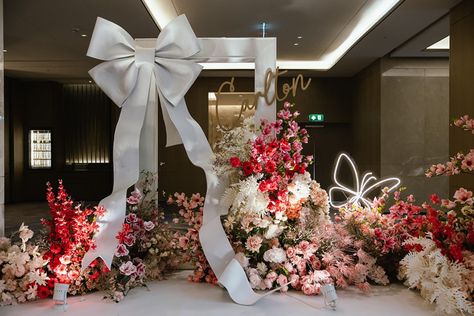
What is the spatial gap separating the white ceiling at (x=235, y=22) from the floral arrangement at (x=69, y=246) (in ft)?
12.8

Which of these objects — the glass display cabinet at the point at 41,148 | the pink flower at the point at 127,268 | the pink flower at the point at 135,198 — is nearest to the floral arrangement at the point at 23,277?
the pink flower at the point at 127,268

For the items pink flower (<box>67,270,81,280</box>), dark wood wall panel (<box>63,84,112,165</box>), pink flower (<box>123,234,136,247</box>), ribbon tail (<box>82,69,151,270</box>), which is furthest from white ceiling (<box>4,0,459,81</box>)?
pink flower (<box>67,270,81,280</box>)

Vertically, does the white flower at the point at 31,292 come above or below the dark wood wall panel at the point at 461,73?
below

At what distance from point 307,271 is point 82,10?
4.99 metres

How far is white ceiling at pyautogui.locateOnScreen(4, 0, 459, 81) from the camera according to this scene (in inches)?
208

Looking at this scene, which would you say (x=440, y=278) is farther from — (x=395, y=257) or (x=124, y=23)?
(x=124, y=23)

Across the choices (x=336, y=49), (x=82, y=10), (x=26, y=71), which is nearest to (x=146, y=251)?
(x=82, y=10)

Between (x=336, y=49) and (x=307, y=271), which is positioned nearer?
(x=307, y=271)

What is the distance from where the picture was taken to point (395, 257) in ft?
6.15

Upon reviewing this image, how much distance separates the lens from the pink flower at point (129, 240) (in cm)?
180

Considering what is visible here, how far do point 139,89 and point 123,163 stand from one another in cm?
38

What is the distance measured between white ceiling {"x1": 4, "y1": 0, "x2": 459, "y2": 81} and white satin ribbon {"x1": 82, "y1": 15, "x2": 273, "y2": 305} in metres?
3.46

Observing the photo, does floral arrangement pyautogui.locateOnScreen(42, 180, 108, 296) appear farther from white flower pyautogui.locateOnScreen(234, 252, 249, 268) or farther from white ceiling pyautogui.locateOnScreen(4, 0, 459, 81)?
white ceiling pyautogui.locateOnScreen(4, 0, 459, 81)

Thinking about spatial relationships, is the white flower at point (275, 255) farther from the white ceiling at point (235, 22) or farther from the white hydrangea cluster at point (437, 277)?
the white ceiling at point (235, 22)
